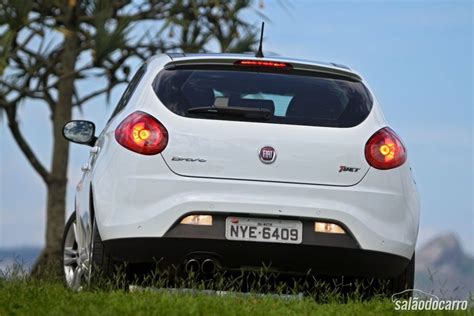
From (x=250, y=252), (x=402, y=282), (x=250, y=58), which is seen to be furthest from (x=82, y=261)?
(x=402, y=282)

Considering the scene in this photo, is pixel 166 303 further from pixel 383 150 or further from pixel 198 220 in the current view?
pixel 383 150

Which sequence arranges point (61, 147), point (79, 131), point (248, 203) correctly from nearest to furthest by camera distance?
point (248, 203) → point (79, 131) → point (61, 147)

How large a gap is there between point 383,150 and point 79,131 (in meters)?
2.57

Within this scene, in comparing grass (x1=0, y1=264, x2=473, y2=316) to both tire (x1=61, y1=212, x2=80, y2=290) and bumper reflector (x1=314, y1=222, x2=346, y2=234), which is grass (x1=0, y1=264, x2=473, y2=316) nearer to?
bumper reflector (x1=314, y1=222, x2=346, y2=234)

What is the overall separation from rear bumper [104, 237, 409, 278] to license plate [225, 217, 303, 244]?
4 centimetres

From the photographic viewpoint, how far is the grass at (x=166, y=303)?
6629 mm

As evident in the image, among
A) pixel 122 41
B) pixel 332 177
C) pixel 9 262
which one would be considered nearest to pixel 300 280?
pixel 332 177

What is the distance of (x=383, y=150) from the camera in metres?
7.75

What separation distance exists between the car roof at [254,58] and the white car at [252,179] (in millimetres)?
13

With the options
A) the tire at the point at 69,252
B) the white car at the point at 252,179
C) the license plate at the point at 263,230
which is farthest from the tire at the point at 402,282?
the tire at the point at 69,252

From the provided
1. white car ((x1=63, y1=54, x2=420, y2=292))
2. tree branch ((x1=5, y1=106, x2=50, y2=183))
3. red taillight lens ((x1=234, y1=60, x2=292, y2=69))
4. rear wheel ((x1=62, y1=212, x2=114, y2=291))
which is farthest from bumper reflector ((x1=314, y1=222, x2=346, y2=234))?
tree branch ((x1=5, y1=106, x2=50, y2=183))

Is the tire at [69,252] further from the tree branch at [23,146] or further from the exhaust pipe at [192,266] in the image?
the tree branch at [23,146]

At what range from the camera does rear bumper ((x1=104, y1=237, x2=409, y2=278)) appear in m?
7.49

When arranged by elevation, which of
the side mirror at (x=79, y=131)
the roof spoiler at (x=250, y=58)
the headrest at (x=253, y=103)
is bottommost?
the side mirror at (x=79, y=131)
